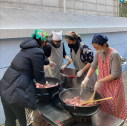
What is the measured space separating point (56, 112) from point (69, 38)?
4.23 feet

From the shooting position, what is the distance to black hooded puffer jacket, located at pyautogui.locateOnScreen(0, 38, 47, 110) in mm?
1578

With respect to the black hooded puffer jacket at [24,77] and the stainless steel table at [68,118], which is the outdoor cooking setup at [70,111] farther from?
the black hooded puffer jacket at [24,77]

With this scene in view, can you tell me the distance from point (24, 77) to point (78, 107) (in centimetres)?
72

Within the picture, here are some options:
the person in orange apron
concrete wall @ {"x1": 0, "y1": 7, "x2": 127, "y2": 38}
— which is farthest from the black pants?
concrete wall @ {"x1": 0, "y1": 7, "x2": 127, "y2": 38}

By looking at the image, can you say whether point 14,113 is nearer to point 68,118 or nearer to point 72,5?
Answer: point 68,118

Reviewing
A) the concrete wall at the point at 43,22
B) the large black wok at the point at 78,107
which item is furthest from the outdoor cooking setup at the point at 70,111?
the concrete wall at the point at 43,22

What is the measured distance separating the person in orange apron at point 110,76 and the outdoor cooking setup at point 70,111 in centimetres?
33

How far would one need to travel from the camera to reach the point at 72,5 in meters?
4.63

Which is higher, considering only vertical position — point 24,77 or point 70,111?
point 24,77

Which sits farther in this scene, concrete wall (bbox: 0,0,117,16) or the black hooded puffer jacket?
concrete wall (bbox: 0,0,117,16)

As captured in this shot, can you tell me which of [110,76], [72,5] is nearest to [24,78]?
[110,76]

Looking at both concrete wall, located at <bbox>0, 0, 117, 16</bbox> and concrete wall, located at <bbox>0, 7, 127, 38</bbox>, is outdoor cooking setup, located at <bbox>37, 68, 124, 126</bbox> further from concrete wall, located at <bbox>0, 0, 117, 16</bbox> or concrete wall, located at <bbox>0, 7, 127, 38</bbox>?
concrete wall, located at <bbox>0, 0, 117, 16</bbox>

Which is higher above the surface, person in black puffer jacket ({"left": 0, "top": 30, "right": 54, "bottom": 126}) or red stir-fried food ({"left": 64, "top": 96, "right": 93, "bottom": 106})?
person in black puffer jacket ({"left": 0, "top": 30, "right": 54, "bottom": 126})

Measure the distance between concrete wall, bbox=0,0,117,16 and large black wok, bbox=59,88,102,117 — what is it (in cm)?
258
